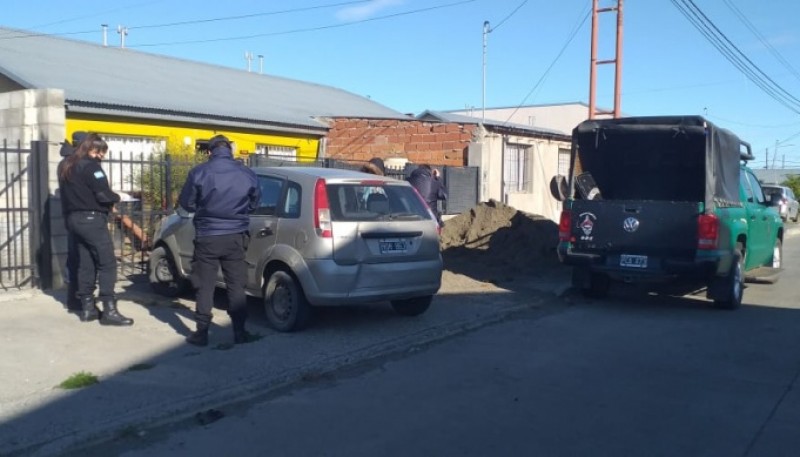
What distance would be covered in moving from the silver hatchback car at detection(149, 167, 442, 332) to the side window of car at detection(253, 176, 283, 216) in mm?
11

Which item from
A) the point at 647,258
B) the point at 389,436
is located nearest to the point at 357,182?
the point at 389,436

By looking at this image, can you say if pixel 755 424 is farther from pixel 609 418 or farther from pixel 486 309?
pixel 486 309

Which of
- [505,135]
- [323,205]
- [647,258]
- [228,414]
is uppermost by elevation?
[505,135]

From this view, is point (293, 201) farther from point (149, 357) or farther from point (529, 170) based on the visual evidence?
point (529, 170)

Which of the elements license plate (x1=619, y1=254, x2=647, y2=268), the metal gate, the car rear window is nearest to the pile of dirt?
license plate (x1=619, y1=254, x2=647, y2=268)

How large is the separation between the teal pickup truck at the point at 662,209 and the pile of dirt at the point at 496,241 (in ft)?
7.05

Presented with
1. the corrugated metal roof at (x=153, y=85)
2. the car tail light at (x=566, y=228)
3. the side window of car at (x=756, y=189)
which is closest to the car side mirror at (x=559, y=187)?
the car tail light at (x=566, y=228)

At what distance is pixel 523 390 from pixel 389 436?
5.10 ft

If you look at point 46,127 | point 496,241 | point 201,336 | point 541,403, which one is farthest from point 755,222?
point 46,127

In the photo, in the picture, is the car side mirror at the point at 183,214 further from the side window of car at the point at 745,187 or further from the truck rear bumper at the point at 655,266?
the side window of car at the point at 745,187

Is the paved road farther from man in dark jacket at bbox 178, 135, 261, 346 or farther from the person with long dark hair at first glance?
the person with long dark hair

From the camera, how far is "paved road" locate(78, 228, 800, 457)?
498cm

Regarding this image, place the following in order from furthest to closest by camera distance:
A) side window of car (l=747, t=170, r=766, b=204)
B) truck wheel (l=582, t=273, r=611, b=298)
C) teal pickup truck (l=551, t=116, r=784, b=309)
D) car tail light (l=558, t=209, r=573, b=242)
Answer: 1. side window of car (l=747, t=170, r=766, b=204)
2. truck wheel (l=582, t=273, r=611, b=298)
3. car tail light (l=558, t=209, r=573, b=242)
4. teal pickup truck (l=551, t=116, r=784, b=309)

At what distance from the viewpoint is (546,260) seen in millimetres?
13672
